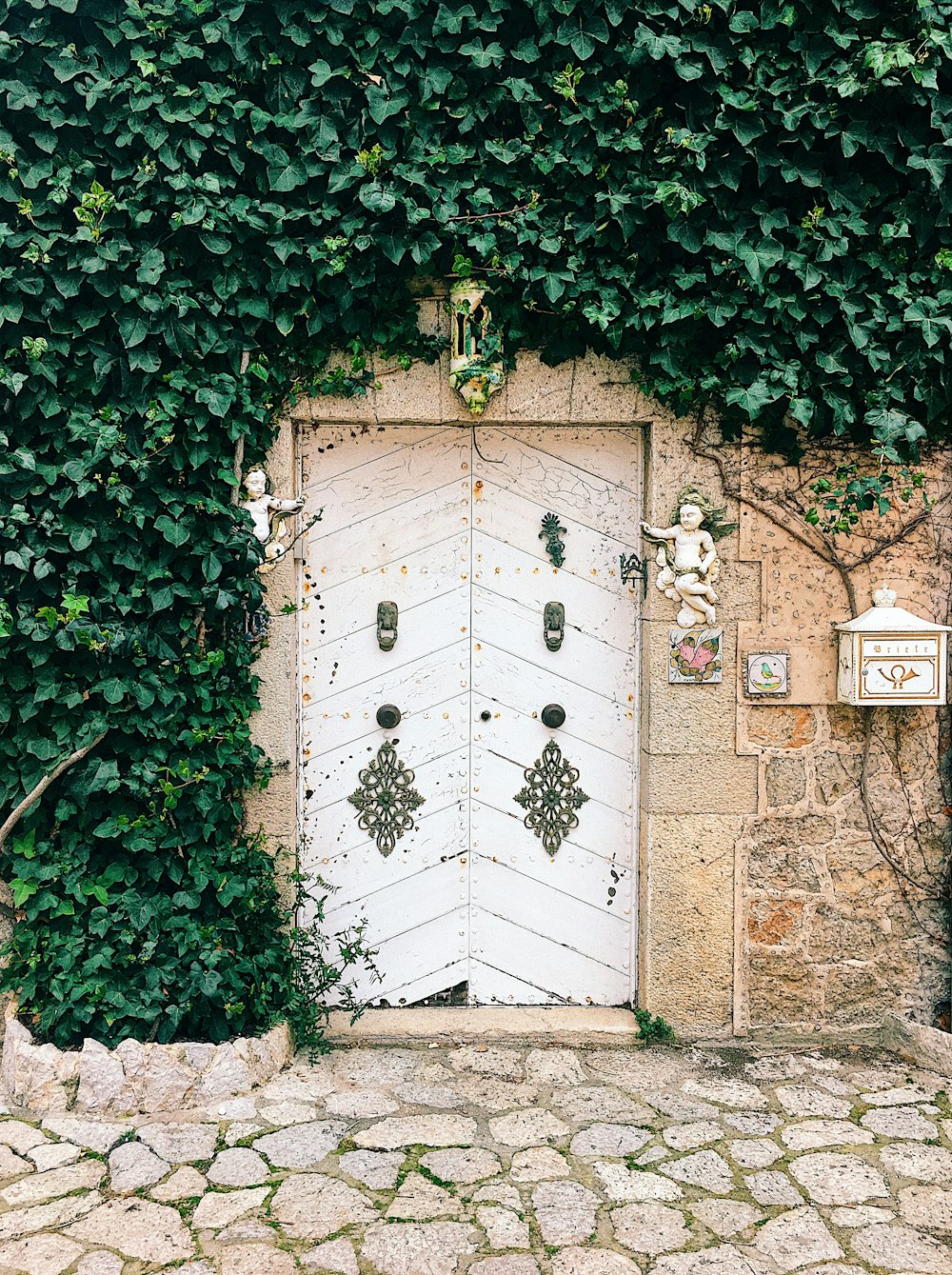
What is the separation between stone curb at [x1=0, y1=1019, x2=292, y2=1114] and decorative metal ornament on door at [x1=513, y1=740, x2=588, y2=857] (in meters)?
1.43

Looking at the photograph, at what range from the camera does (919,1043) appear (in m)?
3.83

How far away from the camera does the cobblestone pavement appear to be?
269 centimetres

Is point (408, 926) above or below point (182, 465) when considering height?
below

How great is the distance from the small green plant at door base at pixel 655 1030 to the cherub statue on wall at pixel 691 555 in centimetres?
154

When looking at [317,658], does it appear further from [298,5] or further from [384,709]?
[298,5]

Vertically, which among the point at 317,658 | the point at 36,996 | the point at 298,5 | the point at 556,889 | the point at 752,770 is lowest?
the point at 36,996

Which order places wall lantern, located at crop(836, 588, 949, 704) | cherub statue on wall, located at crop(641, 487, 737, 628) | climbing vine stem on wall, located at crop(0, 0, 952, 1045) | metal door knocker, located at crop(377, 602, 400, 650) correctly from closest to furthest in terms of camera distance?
climbing vine stem on wall, located at crop(0, 0, 952, 1045) → wall lantern, located at crop(836, 588, 949, 704) → cherub statue on wall, located at crop(641, 487, 737, 628) → metal door knocker, located at crop(377, 602, 400, 650)

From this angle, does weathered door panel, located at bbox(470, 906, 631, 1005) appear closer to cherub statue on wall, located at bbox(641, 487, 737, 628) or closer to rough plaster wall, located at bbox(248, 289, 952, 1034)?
rough plaster wall, located at bbox(248, 289, 952, 1034)

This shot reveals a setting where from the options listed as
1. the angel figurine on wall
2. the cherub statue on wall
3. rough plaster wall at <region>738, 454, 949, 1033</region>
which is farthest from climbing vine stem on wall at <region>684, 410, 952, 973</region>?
the angel figurine on wall

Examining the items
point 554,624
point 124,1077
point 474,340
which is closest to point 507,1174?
point 124,1077

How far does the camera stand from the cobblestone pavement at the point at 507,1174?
269 centimetres

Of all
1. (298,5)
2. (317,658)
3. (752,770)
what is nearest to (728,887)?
(752,770)

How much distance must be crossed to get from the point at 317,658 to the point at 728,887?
185 centimetres

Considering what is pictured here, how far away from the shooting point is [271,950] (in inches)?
147
